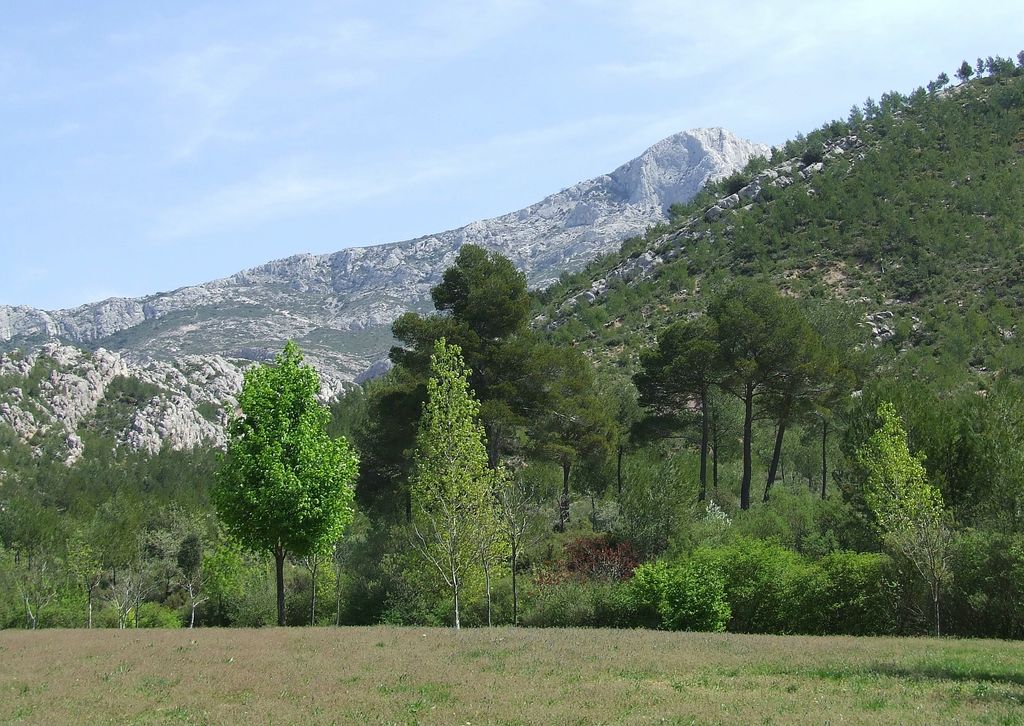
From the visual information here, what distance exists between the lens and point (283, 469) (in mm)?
26281

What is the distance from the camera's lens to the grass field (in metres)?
11.8

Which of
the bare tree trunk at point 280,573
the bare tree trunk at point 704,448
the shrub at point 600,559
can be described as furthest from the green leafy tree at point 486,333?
the bare tree trunk at point 280,573

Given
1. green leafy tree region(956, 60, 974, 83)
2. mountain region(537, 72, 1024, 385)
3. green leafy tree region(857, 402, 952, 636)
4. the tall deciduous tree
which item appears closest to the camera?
green leafy tree region(857, 402, 952, 636)

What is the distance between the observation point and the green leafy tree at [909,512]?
965 inches

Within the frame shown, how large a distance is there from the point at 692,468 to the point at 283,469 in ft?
101

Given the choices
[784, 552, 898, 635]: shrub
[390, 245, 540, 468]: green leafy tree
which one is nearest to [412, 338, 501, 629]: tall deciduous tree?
[390, 245, 540, 468]: green leafy tree

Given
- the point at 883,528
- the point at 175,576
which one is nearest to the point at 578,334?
the point at 175,576

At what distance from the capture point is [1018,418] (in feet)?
112

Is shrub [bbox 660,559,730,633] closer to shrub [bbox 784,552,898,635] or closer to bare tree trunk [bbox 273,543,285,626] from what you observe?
shrub [bbox 784,552,898,635]

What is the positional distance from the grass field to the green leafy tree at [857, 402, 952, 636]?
3664mm

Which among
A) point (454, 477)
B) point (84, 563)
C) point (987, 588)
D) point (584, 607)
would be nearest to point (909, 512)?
point (987, 588)

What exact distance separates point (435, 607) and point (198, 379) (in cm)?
17419

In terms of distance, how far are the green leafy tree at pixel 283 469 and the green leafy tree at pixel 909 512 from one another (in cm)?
1724

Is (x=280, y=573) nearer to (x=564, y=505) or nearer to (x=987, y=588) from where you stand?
(x=564, y=505)
